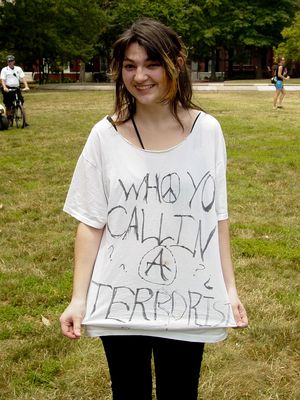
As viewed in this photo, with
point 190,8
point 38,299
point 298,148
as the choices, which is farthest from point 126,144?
point 190,8

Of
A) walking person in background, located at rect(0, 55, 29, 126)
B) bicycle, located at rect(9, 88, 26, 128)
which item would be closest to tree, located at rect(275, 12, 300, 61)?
bicycle, located at rect(9, 88, 26, 128)

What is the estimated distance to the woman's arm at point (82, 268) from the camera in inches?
72.1

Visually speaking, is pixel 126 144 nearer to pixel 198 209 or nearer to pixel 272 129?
pixel 198 209

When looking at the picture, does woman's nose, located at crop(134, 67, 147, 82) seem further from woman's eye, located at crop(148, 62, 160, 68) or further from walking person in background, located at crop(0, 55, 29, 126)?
walking person in background, located at crop(0, 55, 29, 126)

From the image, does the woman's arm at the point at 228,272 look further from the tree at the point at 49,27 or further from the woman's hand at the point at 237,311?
the tree at the point at 49,27

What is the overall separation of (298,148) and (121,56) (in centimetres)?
915

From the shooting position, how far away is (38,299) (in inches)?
161

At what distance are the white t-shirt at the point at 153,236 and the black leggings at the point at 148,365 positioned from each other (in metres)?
0.07

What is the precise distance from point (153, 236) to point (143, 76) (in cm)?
50

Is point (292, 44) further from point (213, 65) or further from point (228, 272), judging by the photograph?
point (228, 272)

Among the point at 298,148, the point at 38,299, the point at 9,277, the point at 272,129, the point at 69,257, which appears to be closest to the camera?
the point at 38,299

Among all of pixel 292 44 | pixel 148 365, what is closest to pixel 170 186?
pixel 148 365

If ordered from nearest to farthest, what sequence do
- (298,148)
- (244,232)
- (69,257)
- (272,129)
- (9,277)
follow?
(9,277), (69,257), (244,232), (298,148), (272,129)

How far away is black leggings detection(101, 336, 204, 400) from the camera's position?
73.3 inches
